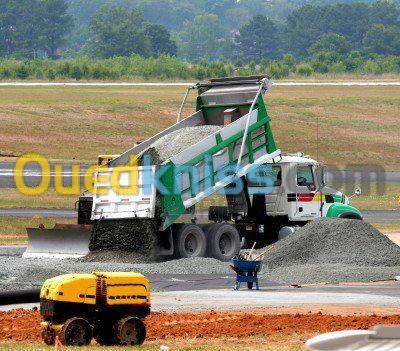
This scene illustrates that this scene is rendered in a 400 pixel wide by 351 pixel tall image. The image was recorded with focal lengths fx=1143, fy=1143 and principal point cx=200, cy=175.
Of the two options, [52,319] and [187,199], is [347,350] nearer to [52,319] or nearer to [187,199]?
[52,319]

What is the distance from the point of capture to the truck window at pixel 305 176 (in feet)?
105

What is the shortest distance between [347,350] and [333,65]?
109 metres

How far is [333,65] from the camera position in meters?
115

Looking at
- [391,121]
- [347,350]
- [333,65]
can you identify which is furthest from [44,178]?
[333,65]

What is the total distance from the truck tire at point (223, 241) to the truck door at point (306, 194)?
2365 millimetres

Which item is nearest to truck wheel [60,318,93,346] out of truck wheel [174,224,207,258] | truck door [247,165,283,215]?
truck wheel [174,224,207,258]

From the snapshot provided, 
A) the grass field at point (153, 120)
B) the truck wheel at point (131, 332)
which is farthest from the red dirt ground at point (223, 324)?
the grass field at point (153, 120)

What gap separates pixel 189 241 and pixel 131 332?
14.2 meters

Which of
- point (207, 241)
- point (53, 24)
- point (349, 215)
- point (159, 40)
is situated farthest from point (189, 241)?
→ point (53, 24)

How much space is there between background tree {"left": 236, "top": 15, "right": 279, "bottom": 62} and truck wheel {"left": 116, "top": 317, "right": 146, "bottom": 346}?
16601 centimetres

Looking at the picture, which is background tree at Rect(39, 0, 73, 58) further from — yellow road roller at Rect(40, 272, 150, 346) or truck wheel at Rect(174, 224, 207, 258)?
yellow road roller at Rect(40, 272, 150, 346)

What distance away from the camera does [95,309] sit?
50.3ft

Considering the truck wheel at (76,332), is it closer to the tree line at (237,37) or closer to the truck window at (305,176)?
the truck window at (305,176)

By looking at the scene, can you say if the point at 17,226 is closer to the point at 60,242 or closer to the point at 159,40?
the point at 60,242
